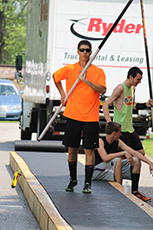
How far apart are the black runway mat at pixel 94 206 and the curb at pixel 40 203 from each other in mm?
85

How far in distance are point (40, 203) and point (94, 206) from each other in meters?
0.59

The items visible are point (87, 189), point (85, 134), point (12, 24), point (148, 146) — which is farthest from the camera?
point (12, 24)

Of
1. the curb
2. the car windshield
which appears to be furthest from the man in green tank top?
the car windshield

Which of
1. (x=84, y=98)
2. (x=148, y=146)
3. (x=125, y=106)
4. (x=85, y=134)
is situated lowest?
(x=148, y=146)

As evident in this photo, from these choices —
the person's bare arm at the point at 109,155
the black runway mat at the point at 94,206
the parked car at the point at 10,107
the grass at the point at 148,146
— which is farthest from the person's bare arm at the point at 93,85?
the parked car at the point at 10,107

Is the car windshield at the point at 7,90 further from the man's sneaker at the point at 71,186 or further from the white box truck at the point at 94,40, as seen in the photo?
the man's sneaker at the point at 71,186

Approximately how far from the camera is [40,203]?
543 cm

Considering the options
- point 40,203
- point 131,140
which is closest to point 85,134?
point 40,203

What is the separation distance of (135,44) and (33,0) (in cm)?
344

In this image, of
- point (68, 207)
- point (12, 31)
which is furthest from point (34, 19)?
point (12, 31)

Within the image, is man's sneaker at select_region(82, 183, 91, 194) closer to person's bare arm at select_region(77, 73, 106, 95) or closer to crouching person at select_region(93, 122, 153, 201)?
crouching person at select_region(93, 122, 153, 201)

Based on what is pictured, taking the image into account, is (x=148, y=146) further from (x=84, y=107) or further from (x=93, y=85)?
(x=93, y=85)

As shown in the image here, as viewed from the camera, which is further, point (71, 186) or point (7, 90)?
point (7, 90)

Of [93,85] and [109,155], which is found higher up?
[93,85]
